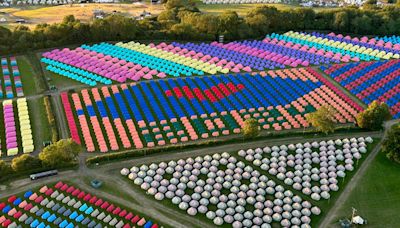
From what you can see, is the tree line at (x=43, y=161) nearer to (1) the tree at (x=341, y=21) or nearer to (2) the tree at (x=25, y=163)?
(2) the tree at (x=25, y=163)

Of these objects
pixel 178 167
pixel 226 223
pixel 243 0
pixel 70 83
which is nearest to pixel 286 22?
pixel 243 0

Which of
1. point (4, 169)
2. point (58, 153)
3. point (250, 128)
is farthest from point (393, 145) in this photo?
point (4, 169)

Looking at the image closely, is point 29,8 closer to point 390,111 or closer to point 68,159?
point 68,159

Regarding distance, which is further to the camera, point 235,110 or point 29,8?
point 29,8

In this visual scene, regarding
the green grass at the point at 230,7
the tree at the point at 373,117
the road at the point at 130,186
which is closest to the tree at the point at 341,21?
the green grass at the point at 230,7

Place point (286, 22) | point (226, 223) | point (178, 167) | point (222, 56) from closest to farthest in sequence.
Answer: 1. point (226, 223)
2. point (178, 167)
3. point (222, 56)
4. point (286, 22)

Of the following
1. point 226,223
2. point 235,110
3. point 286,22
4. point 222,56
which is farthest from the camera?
point 286,22
